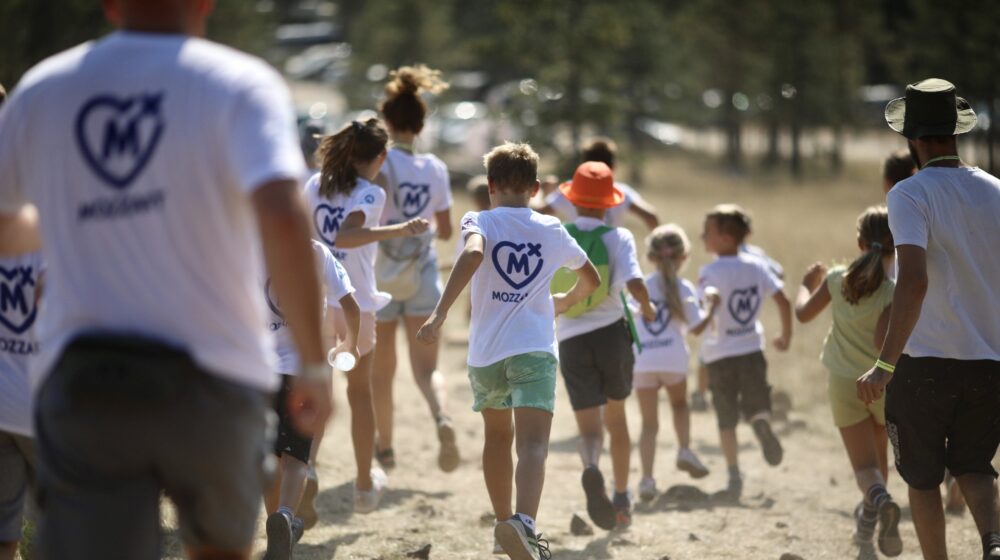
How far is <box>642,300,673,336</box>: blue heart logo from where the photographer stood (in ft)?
26.9

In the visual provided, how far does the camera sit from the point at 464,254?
5.54 m

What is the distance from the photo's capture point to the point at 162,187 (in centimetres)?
296

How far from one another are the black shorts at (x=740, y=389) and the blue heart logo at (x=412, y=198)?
2.26 m

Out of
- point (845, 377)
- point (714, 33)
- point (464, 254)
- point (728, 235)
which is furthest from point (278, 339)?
point (714, 33)

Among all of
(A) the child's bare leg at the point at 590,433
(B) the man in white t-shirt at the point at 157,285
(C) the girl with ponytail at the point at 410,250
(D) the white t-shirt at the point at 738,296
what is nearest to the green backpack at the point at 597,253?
(A) the child's bare leg at the point at 590,433

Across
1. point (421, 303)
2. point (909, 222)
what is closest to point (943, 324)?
point (909, 222)

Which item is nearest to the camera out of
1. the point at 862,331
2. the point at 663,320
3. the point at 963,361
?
the point at 963,361

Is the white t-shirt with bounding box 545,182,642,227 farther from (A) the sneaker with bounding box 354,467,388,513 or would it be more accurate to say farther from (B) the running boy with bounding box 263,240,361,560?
(B) the running boy with bounding box 263,240,361,560

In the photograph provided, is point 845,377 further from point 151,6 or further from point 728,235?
point 151,6

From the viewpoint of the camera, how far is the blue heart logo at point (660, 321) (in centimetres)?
820

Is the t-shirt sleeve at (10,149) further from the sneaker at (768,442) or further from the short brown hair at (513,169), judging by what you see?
the sneaker at (768,442)

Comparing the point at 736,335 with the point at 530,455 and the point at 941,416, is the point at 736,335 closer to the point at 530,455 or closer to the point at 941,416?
the point at 530,455

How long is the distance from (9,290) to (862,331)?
4.36m

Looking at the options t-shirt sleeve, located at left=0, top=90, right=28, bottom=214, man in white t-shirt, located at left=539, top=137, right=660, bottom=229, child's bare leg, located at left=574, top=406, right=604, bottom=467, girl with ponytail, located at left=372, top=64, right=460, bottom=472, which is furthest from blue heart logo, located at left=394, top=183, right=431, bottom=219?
t-shirt sleeve, located at left=0, top=90, right=28, bottom=214
